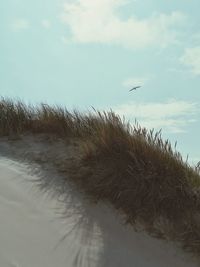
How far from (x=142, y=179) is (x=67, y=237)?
1.23m

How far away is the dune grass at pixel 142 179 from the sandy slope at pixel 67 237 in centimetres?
17

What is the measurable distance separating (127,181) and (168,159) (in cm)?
60

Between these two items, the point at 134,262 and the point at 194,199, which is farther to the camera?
the point at 194,199

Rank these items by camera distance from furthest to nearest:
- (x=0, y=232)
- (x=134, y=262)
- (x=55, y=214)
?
(x=55, y=214)
(x=134, y=262)
(x=0, y=232)

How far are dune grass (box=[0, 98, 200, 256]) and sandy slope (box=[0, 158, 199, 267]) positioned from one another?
0.17 metres

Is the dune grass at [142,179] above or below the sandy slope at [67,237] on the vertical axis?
above

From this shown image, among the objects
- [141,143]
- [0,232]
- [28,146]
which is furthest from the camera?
[28,146]

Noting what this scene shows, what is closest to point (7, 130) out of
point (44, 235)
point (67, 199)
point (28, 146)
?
point (28, 146)

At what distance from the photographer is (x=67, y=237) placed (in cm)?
539

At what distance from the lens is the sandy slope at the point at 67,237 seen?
489 centimetres

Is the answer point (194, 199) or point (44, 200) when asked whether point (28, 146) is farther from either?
point (194, 199)

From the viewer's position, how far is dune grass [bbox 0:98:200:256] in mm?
5914

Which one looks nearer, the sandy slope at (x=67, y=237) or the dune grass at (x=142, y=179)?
the sandy slope at (x=67, y=237)

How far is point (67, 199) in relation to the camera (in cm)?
620
